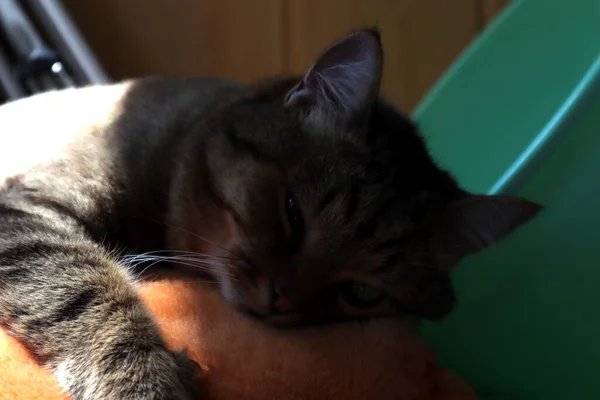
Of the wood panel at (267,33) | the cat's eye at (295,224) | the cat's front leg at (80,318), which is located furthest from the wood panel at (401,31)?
the cat's front leg at (80,318)

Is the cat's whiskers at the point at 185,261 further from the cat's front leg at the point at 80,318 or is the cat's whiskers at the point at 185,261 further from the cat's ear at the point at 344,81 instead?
the cat's ear at the point at 344,81

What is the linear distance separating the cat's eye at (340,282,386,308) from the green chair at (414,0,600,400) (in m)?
0.28

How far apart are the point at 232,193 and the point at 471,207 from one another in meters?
0.41

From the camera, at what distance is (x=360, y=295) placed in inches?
41.0

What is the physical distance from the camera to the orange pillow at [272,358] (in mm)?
823

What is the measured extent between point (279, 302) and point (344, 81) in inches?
14.9

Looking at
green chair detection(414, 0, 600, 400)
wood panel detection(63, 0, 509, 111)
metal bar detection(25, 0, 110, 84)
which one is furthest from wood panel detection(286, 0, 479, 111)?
metal bar detection(25, 0, 110, 84)

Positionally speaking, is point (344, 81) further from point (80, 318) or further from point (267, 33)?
point (267, 33)

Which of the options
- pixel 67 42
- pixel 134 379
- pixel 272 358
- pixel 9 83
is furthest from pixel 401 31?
pixel 134 379

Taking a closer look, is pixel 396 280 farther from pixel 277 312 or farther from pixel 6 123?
pixel 6 123

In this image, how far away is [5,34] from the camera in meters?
1.93

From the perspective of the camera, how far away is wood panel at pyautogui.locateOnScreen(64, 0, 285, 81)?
2396 mm

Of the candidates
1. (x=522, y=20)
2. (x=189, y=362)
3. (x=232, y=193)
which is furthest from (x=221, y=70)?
(x=189, y=362)

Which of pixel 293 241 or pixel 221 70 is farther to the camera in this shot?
pixel 221 70
